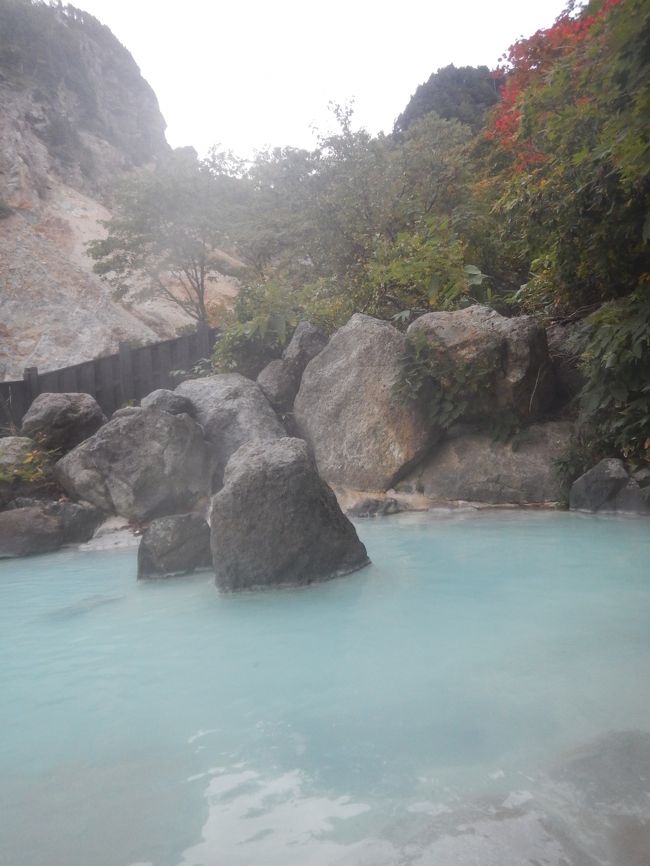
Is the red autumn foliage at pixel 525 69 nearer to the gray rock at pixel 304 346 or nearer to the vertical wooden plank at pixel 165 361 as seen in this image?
the gray rock at pixel 304 346

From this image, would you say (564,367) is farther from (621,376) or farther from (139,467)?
(139,467)

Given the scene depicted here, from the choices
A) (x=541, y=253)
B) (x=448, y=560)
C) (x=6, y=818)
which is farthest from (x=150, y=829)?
(x=541, y=253)

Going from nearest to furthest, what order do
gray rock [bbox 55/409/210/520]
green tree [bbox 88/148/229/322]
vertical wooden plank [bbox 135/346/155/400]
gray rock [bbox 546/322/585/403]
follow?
gray rock [bbox 55/409/210/520] → gray rock [bbox 546/322/585/403] → vertical wooden plank [bbox 135/346/155/400] → green tree [bbox 88/148/229/322]

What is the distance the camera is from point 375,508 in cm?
869

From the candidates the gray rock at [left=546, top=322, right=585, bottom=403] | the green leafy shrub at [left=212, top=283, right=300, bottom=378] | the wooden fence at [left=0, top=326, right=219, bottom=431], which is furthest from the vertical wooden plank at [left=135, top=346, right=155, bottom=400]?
the gray rock at [left=546, top=322, right=585, bottom=403]

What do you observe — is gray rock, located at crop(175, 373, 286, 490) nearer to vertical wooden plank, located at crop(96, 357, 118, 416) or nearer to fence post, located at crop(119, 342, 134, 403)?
fence post, located at crop(119, 342, 134, 403)

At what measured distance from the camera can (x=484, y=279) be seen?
10.8 metres

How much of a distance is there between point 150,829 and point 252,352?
10041 mm

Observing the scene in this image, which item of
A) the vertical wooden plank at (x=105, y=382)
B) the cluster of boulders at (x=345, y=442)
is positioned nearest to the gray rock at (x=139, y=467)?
the cluster of boulders at (x=345, y=442)

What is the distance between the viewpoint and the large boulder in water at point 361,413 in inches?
362

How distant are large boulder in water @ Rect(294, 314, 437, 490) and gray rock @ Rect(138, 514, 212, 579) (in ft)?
11.5

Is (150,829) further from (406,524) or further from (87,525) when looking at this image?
(87,525)

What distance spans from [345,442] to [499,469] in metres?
2.17

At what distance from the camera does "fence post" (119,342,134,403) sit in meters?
13.6
